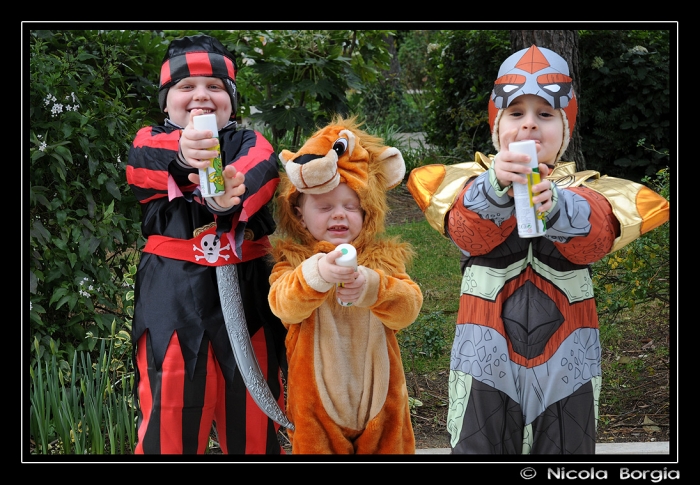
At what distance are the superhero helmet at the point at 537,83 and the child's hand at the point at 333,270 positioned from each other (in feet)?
2.11

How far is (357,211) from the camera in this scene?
2.73m

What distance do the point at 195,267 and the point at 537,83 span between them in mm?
1275

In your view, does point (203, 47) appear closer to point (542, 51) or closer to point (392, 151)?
point (392, 151)

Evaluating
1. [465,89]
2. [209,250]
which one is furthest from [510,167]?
[465,89]

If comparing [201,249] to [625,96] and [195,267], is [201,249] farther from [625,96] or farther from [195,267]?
[625,96]

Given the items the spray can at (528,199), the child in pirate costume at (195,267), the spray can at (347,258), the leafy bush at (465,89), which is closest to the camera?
the spray can at (528,199)

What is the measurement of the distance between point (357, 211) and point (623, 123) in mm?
4434

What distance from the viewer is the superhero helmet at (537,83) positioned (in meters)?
2.48

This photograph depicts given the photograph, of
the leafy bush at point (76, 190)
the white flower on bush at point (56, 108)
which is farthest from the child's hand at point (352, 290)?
the white flower on bush at point (56, 108)

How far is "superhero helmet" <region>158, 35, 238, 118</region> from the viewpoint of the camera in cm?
275

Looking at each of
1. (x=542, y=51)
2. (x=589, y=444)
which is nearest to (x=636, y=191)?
(x=542, y=51)

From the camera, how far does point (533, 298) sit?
2498 millimetres

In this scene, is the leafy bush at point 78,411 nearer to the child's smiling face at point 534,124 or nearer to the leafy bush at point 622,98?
the child's smiling face at point 534,124

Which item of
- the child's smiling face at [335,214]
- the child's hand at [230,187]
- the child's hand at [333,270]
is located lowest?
the child's hand at [333,270]
